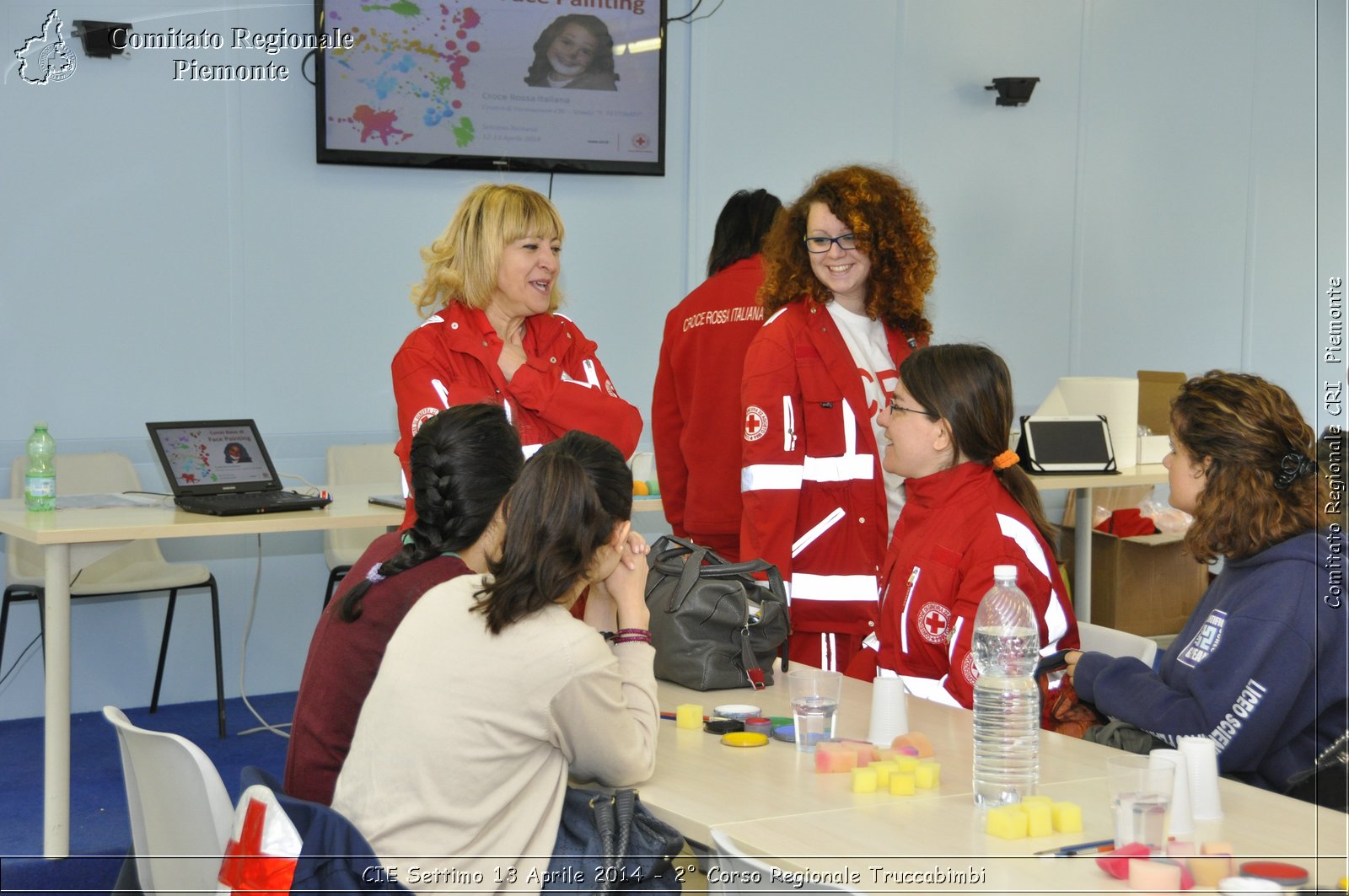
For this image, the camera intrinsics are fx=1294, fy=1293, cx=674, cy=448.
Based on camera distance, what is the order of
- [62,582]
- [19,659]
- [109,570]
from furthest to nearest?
1. [19,659]
2. [109,570]
3. [62,582]

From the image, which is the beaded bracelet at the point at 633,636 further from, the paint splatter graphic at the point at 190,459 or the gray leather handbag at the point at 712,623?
the paint splatter graphic at the point at 190,459

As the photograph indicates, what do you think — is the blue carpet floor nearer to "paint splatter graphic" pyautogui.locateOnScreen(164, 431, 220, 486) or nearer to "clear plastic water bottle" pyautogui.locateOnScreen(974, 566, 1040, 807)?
"paint splatter graphic" pyautogui.locateOnScreen(164, 431, 220, 486)

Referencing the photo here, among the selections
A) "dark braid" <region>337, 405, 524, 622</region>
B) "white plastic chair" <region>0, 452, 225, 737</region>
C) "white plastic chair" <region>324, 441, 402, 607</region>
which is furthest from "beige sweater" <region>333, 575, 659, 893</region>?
"white plastic chair" <region>324, 441, 402, 607</region>

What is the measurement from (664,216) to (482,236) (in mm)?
2950

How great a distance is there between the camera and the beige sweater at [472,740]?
1640 millimetres

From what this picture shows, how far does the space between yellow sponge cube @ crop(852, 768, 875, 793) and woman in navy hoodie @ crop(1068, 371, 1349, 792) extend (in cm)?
52

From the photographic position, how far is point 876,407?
9.95 feet

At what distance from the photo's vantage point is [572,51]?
5414 mm

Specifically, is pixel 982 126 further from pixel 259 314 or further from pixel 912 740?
pixel 912 740

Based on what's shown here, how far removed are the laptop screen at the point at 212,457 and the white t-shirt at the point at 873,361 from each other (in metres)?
1.85

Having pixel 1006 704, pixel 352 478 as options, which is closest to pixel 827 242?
pixel 1006 704

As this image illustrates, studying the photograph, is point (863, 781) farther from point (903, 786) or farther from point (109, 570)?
point (109, 570)

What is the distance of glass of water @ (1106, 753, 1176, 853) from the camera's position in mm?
1572

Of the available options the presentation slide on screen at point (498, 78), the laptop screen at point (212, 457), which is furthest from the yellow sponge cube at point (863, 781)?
the presentation slide on screen at point (498, 78)
